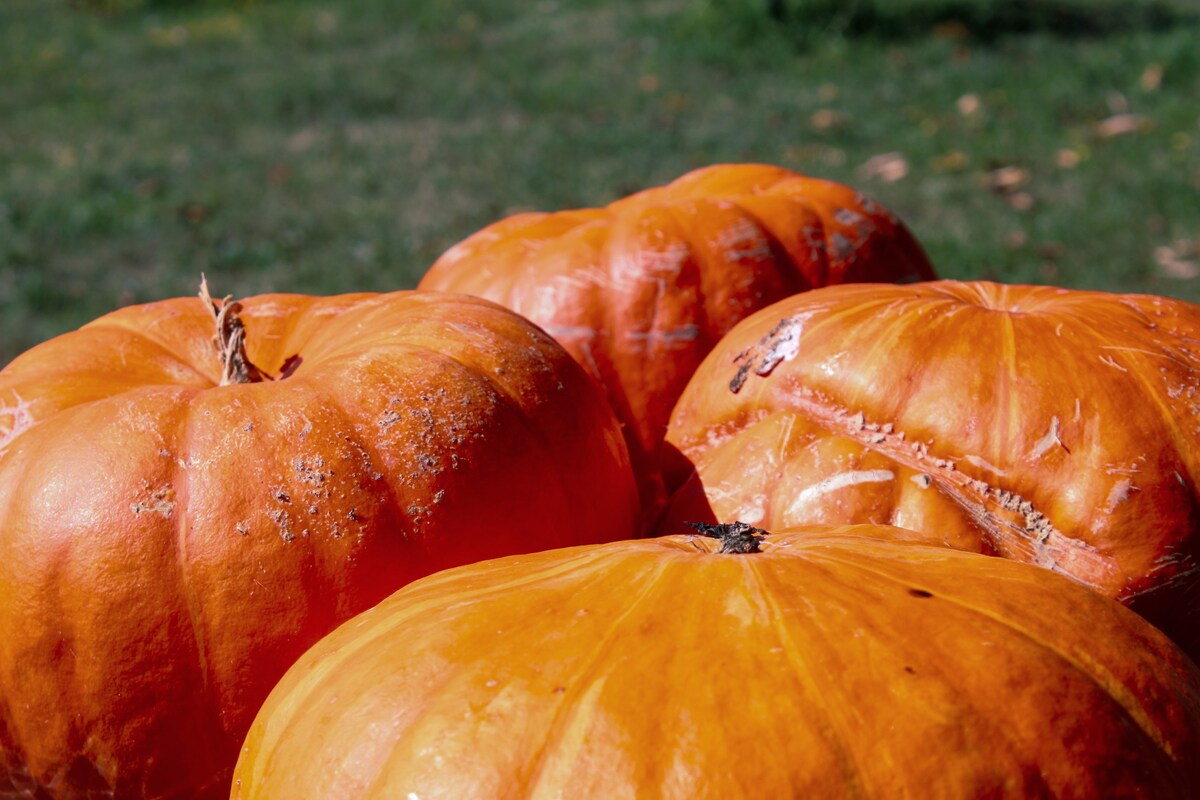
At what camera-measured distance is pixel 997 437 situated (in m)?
1.76

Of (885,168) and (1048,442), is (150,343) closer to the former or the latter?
(1048,442)

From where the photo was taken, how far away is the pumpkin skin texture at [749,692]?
1.13 m

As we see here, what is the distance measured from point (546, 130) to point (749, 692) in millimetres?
7267

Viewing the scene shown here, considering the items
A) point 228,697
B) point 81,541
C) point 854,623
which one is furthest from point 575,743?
point 81,541

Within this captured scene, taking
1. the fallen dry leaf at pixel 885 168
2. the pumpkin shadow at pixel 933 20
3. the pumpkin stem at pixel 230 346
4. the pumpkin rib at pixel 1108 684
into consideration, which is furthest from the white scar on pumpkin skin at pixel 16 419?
the pumpkin shadow at pixel 933 20

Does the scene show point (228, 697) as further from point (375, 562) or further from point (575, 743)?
point (575, 743)

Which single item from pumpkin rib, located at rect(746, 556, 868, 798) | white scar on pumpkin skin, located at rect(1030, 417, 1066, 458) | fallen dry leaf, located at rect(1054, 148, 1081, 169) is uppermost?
pumpkin rib, located at rect(746, 556, 868, 798)

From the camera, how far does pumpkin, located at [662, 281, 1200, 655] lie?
1.74 m

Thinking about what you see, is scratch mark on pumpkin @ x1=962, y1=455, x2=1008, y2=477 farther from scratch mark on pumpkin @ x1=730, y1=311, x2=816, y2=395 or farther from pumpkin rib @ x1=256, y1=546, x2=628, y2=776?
pumpkin rib @ x1=256, y1=546, x2=628, y2=776

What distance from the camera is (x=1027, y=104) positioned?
7.79 metres

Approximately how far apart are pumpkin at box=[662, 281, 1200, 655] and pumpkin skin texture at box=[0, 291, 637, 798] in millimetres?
381

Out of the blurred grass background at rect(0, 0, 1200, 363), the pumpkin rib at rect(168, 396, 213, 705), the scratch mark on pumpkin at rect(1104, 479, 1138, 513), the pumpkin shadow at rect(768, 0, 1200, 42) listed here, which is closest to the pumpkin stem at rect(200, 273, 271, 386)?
the pumpkin rib at rect(168, 396, 213, 705)

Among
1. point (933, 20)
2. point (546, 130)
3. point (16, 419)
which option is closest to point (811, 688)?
point (16, 419)

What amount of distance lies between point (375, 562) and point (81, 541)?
15.4 inches
